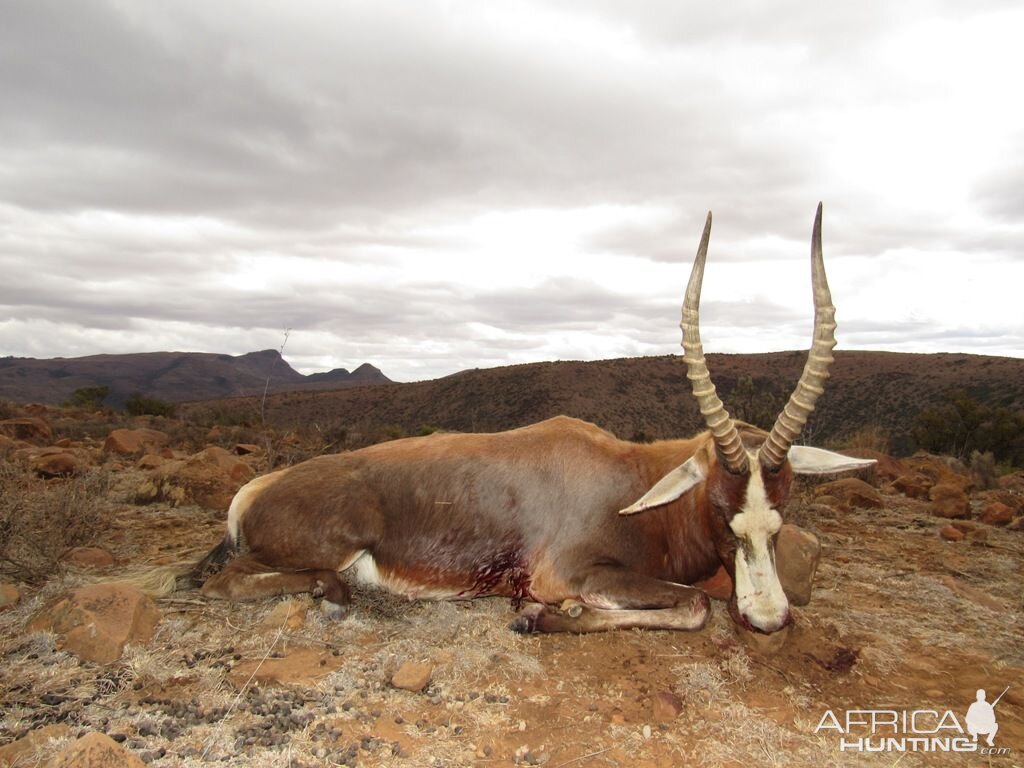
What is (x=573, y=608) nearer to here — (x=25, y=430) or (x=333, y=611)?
(x=333, y=611)

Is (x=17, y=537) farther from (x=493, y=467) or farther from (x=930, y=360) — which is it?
(x=930, y=360)

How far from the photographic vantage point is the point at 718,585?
570 centimetres

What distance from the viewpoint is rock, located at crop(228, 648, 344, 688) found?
13.1ft

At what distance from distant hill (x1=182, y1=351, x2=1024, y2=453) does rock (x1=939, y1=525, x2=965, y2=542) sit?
2376cm

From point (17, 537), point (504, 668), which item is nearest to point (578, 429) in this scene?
point (504, 668)

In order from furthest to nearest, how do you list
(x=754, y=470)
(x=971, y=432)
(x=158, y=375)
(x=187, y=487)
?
(x=158, y=375) → (x=971, y=432) → (x=187, y=487) → (x=754, y=470)

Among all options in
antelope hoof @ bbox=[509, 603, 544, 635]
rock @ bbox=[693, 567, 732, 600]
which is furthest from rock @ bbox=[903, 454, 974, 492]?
antelope hoof @ bbox=[509, 603, 544, 635]

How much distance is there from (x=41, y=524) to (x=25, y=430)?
10086 millimetres

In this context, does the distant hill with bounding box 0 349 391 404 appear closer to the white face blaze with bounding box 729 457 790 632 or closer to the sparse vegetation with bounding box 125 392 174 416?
the sparse vegetation with bounding box 125 392 174 416

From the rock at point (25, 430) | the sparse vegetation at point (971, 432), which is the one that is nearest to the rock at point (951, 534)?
the sparse vegetation at point (971, 432)

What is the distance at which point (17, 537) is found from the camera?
5.81 metres


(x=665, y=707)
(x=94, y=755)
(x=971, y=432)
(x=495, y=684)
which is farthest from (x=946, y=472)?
(x=971, y=432)

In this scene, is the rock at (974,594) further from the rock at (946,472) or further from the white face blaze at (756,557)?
the rock at (946,472)

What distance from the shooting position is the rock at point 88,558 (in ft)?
19.6
